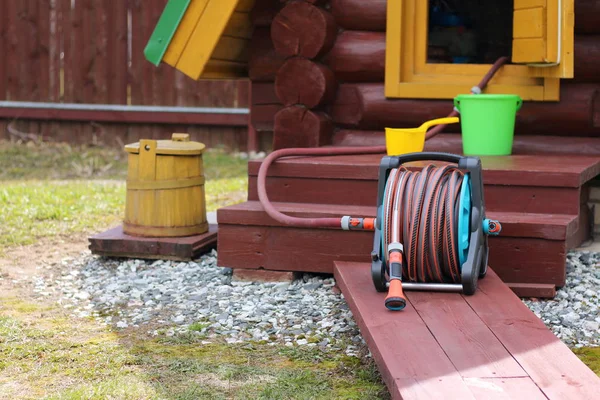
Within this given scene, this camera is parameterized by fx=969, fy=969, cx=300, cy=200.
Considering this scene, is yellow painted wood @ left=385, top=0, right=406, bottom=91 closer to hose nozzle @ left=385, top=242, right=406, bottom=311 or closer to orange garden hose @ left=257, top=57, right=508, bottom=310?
orange garden hose @ left=257, top=57, right=508, bottom=310

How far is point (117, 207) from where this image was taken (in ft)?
24.2

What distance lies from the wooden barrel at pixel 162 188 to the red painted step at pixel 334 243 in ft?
1.79

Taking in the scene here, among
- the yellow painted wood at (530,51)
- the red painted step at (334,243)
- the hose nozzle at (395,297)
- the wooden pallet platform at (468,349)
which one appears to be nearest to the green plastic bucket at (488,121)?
the yellow painted wood at (530,51)

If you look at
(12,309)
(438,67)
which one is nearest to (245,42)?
(438,67)

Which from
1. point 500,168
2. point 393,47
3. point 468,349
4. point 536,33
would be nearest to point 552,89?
point 536,33

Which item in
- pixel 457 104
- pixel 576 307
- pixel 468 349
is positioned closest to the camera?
pixel 468 349

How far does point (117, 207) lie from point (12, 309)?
297 centimetres

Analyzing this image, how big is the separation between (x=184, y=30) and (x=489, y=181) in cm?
211

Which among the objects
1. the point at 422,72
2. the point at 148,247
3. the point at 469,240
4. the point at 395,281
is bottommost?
the point at 148,247

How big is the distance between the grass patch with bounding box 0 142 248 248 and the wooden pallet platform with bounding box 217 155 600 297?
188 centimetres

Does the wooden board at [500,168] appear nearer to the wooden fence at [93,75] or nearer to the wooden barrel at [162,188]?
the wooden barrel at [162,188]

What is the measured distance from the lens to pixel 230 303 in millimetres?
4477

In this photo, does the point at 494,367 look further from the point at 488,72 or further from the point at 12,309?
the point at 488,72

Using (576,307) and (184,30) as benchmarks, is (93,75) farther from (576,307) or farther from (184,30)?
(576,307)
